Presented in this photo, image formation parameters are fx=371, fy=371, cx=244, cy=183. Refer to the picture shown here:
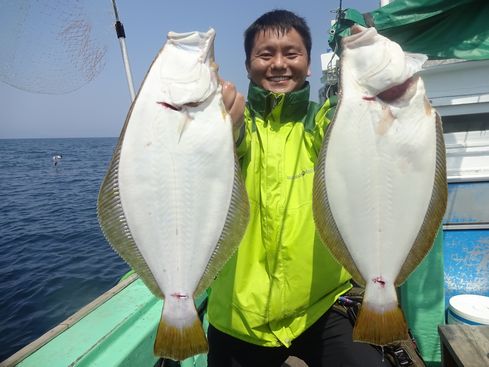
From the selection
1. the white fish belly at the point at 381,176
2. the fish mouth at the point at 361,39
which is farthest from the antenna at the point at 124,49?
the white fish belly at the point at 381,176

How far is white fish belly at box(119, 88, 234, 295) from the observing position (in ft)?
5.53

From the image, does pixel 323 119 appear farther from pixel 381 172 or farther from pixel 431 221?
pixel 431 221

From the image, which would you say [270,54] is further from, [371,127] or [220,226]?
[220,226]

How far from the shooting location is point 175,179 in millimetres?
1694

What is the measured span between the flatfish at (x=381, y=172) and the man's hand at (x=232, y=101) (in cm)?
45

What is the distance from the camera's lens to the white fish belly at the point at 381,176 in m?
1.71

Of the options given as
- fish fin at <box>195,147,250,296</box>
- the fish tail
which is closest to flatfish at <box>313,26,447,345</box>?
fish fin at <box>195,147,250,296</box>

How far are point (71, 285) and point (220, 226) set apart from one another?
7.81 metres

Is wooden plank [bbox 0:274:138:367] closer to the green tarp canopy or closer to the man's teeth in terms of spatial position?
the man's teeth

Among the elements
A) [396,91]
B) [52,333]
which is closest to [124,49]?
[52,333]

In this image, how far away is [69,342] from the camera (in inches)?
103

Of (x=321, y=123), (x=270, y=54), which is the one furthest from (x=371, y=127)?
(x=270, y=54)

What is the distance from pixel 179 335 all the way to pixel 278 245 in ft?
2.27

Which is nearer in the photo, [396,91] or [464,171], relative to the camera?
[396,91]
